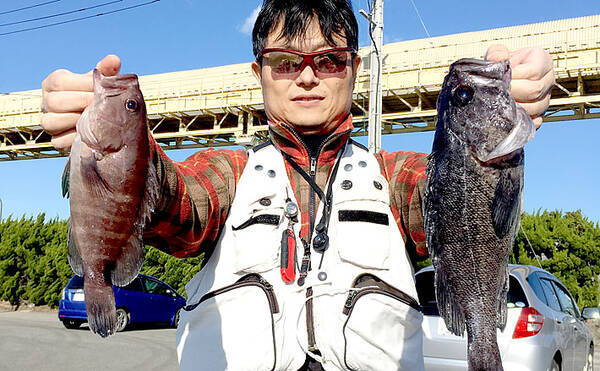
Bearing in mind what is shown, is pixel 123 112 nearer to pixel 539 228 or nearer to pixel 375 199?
pixel 375 199

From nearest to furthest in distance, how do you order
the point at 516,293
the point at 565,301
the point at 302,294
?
the point at 302,294
the point at 516,293
the point at 565,301

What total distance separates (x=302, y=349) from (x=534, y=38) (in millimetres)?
16166

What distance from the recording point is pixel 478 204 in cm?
198

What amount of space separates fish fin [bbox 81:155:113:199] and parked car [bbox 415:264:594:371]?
481 cm

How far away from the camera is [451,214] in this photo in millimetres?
2002

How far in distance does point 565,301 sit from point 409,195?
6.60 meters

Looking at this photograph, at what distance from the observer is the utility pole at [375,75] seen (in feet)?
37.3

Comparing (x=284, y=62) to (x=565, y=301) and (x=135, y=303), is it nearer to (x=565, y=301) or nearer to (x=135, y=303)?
(x=565, y=301)

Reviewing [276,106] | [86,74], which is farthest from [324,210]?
[86,74]

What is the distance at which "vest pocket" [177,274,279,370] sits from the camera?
2.21 meters

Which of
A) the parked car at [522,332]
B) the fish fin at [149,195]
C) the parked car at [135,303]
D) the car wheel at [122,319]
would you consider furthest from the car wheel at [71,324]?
the fish fin at [149,195]

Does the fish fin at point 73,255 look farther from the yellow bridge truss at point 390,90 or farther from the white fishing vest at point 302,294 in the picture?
the yellow bridge truss at point 390,90

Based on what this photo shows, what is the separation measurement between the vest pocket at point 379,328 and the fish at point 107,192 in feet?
3.03

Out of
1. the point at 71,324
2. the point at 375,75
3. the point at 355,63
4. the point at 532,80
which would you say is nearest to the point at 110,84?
the point at 355,63
